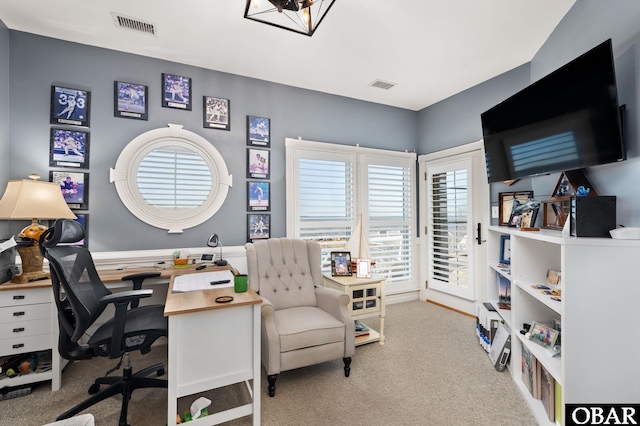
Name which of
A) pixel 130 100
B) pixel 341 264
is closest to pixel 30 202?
pixel 130 100

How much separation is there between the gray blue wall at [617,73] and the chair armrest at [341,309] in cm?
187

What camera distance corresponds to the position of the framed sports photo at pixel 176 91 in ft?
9.96

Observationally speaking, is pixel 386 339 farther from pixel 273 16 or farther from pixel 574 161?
pixel 273 16

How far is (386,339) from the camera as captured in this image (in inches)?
120

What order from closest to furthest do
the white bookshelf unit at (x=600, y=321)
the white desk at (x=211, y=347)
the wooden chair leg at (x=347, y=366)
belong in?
1. the white bookshelf unit at (x=600, y=321)
2. the white desk at (x=211, y=347)
3. the wooden chair leg at (x=347, y=366)

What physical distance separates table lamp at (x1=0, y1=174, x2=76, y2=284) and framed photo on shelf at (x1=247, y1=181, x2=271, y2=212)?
1.61 m

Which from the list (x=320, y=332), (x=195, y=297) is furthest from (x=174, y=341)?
(x=320, y=332)

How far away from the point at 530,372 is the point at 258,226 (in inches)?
108

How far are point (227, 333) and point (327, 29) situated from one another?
2.52 meters

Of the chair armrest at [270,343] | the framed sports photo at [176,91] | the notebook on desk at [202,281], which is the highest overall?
the framed sports photo at [176,91]

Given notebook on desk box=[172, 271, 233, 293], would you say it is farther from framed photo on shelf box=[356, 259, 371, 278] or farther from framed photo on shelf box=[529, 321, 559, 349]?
framed photo on shelf box=[529, 321, 559, 349]

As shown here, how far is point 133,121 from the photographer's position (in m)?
2.91

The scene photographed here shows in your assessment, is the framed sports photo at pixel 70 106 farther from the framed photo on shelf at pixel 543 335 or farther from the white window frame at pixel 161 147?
the framed photo on shelf at pixel 543 335

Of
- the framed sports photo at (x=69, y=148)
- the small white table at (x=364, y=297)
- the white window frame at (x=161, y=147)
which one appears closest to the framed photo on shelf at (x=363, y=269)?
the small white table at (x=364, y=297)
